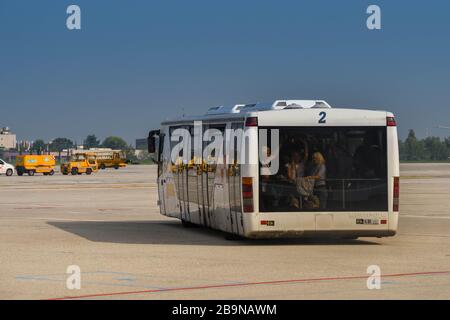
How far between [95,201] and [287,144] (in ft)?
68.6

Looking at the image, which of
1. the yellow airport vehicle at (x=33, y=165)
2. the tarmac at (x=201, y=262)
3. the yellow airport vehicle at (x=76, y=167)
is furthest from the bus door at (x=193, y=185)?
the yellow airport vehicle at (x=76, y=167)

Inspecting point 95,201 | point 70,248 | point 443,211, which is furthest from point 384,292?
point 95,201

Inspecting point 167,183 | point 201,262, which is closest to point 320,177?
point 201,262

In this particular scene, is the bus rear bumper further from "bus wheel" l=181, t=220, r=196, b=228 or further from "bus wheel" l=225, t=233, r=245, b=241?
"bus wheel" l=181, t=220, r=196, b=228

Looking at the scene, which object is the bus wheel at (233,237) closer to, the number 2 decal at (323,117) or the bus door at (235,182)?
the bus door at (235,182)

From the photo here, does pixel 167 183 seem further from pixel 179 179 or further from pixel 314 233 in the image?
pixel 314 233

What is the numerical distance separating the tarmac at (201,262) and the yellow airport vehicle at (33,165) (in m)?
66.6

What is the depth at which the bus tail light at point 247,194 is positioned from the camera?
19406 mm

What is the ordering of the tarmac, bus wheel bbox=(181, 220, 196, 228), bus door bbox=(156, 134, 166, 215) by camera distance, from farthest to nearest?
bus door bbox=(156, 134, 166, 215) < bus wheel bbox=(181, 220, 196, 228) < the tarmac

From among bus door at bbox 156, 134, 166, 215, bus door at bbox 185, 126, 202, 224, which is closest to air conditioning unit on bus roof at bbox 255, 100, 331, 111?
bus door at bbox 185, 126, 202, 224

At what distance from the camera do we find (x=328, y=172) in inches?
787

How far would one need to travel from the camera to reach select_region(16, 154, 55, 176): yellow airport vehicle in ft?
307

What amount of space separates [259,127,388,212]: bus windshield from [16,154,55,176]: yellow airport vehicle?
75414mm

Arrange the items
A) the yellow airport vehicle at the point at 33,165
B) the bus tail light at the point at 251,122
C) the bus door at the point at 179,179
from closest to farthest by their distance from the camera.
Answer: the bus tail light at the point at 251,122
the bus door at the point at 179,179
the yellow airport vehicle at the point at 33,165
